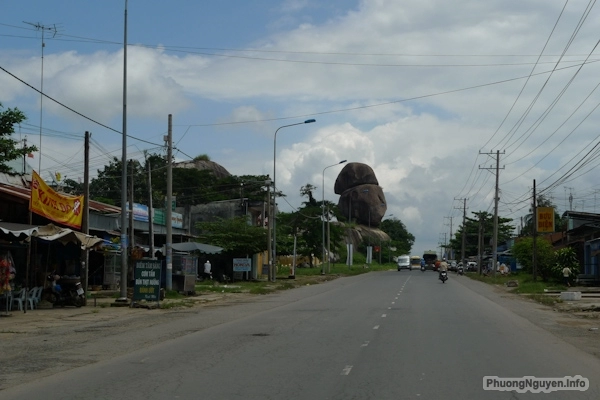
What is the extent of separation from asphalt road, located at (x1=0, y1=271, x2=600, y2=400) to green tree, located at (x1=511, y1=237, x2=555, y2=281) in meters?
34.6

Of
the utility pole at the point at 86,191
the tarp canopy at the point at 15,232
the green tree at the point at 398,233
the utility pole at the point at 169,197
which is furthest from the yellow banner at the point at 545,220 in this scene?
the green tree at the point at 398,233

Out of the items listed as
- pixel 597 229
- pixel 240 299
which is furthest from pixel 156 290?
pixel 597 229

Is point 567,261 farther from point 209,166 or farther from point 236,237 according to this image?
point 209,166

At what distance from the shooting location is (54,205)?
25453mm

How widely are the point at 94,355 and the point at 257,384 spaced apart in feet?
15.2

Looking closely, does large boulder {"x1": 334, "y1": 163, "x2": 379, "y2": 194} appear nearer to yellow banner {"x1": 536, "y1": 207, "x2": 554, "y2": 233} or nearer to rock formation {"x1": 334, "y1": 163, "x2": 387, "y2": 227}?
rock formation {"x1": 334, "y1": 163, "x2": 387, "y2": 227}

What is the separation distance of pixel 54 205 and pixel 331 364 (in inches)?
657

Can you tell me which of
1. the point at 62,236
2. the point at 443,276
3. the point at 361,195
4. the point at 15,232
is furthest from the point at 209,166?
the point at 15,232

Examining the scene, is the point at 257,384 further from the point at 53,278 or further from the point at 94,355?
the point at 53,278

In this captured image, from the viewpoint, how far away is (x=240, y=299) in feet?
109

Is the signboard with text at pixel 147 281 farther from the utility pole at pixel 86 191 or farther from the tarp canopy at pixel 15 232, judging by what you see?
the tarp canopy at pixel 15 232

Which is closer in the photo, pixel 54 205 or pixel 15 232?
pixel 15 232

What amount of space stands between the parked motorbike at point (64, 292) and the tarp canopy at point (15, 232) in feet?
12.3

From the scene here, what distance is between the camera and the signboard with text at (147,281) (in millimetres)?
25562
